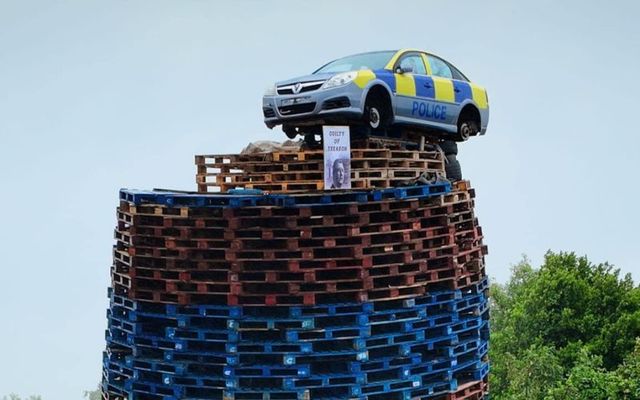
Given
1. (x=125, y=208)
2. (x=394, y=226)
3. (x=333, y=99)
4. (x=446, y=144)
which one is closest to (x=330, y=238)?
(x=394, y=226)

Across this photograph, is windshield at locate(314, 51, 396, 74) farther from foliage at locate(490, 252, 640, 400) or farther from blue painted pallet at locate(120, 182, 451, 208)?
foliage at locate(490, 252, 640, 400)

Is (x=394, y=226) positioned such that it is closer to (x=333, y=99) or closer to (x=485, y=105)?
(x=333, y=99)

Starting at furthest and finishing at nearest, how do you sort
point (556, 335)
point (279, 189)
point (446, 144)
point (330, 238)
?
point (556, 335)
point (446, 144)
point (279, 189)
point (330, 238)

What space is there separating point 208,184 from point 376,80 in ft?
11.3

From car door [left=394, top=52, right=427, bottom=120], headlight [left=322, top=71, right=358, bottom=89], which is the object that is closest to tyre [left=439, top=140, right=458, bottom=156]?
car door [left=394, top=52, right=427, bottom=120]

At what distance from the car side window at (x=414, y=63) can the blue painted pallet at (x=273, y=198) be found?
3.09 m

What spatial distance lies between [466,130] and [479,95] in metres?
0.90

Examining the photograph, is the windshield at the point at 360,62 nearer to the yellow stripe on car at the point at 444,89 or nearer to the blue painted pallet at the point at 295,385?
the yellow stripe on car at the point at 444,89

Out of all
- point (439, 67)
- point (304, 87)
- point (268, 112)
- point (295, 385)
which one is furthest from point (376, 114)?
point (295, 385)

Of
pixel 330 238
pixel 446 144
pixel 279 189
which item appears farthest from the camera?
pixel 446 144

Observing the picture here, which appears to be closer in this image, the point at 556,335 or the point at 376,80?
the point at 376,80

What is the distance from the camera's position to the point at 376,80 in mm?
14484

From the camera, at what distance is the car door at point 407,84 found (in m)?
15.0

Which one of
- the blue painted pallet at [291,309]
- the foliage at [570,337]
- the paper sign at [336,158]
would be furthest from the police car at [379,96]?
the foliage at [570,337]
